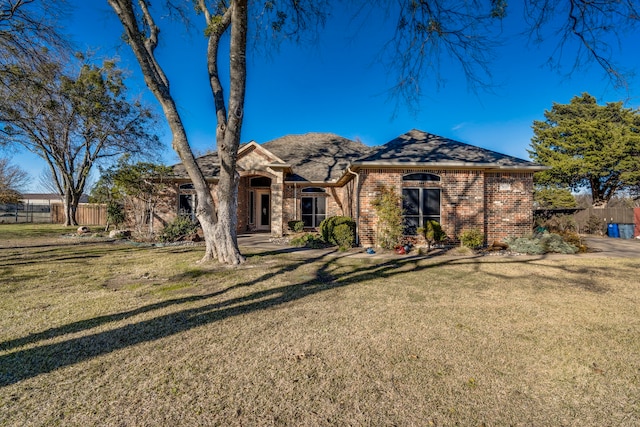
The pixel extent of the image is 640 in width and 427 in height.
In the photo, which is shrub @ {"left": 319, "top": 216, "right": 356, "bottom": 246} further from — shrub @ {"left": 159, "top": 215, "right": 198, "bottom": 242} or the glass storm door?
the glass storm door

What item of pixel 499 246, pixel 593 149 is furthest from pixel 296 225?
pixel 593 149

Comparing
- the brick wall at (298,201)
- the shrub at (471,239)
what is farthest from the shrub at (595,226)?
the brick wall at (298,201)

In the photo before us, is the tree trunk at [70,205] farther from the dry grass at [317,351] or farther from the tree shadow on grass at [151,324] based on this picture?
the tree shadow on grass at [151,324]

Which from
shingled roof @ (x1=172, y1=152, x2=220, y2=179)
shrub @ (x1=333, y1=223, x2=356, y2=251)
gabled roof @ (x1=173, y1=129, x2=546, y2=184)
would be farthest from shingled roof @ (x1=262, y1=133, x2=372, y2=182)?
shrub @ (x1=333, y1=223, x2=356, y2=251)

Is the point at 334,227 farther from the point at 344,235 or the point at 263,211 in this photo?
the point at 263,211

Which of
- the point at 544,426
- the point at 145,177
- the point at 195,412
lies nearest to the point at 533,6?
the point at 544,426

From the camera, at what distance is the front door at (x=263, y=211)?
1683 cm

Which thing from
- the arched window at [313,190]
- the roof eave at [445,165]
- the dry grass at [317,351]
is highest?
the roof eave at [445,165]

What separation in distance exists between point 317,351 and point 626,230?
18.1 m

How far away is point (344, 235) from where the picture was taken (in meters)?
10.1

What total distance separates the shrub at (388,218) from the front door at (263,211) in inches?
331

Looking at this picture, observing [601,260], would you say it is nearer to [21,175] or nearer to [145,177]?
[145,177]

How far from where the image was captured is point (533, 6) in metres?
4.47

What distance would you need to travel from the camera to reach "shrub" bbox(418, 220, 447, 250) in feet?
32.1
